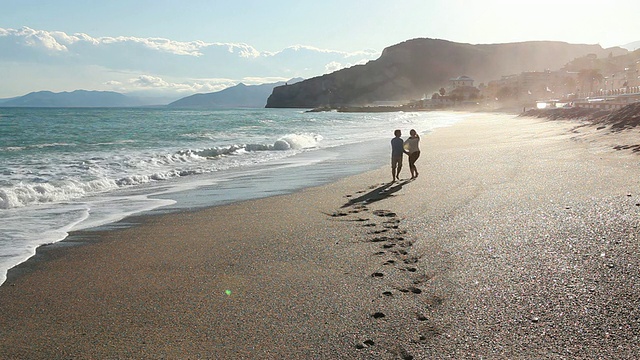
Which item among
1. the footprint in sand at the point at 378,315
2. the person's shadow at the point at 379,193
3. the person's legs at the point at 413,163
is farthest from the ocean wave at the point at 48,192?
the footprint in sand at the point at 378,315

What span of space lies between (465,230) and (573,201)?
210 centimetres

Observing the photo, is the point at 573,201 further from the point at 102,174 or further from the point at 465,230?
the point at 102,174

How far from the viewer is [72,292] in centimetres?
473

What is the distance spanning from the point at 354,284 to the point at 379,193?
528 cm

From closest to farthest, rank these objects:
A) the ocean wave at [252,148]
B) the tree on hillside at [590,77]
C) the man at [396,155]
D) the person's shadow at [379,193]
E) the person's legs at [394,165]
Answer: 1. the person's shadow at [379,193]
2. the person's legs at [394,165]
3. the man at [396,155]
4. the ocean wave at [252,148]
5. the tree on hillside at [590,77]

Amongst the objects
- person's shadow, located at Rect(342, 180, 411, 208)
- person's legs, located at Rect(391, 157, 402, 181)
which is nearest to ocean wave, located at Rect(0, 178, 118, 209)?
person's shadow, located at Rect(342, 180, 411, 208)

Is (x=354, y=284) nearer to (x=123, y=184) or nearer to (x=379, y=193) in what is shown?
(x=379, y=193)

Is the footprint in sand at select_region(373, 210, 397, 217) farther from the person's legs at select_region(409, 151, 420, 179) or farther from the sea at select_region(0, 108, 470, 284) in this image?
the person's legs at select_region(409, 151, 420, 179)

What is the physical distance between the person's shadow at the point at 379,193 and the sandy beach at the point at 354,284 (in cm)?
75

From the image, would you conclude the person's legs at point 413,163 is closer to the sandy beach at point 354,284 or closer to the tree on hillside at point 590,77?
the sandy beach at point 354,284

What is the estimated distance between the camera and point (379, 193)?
9.70 m

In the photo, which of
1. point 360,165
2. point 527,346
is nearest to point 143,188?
→ point 360,165

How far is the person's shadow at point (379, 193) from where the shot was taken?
889 cm

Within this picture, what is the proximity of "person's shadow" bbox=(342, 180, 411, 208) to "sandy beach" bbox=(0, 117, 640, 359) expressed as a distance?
75 centimetres
